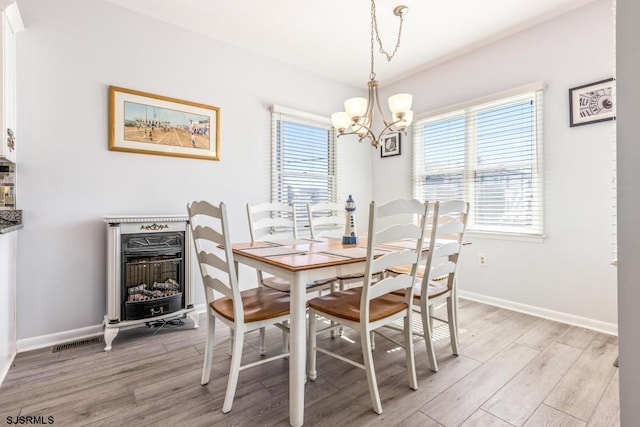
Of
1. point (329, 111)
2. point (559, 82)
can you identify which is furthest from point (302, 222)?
point (559, 82)

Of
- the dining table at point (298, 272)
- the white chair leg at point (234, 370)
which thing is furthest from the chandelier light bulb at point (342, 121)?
the white chair leg at point (234, 370)

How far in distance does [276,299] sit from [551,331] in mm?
2257

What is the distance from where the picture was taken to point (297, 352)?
4.73ft

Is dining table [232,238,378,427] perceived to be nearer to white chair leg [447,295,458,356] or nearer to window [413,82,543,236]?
white chair leg [447,295,458,356]

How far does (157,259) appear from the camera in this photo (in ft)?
8.08

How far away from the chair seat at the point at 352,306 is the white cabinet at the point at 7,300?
5.93 ft

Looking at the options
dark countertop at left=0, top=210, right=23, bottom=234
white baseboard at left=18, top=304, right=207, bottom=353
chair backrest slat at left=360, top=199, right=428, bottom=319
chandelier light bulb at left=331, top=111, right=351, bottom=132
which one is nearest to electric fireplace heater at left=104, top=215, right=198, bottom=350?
white baseboard at left=18, top=304, right=207, bottom=353

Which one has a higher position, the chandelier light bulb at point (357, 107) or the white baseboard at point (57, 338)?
the chandelier light bulb at point (357, 107)

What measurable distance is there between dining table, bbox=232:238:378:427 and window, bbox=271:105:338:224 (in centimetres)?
177

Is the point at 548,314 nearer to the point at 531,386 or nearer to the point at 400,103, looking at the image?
the point at 531,386

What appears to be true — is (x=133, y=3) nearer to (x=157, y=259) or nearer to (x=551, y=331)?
(x=157, y=259)

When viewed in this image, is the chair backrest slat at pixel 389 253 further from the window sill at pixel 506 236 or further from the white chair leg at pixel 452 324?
the window sill at pixel 506 236

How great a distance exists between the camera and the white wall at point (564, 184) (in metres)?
2.51

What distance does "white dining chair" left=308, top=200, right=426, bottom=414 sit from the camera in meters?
1.51
